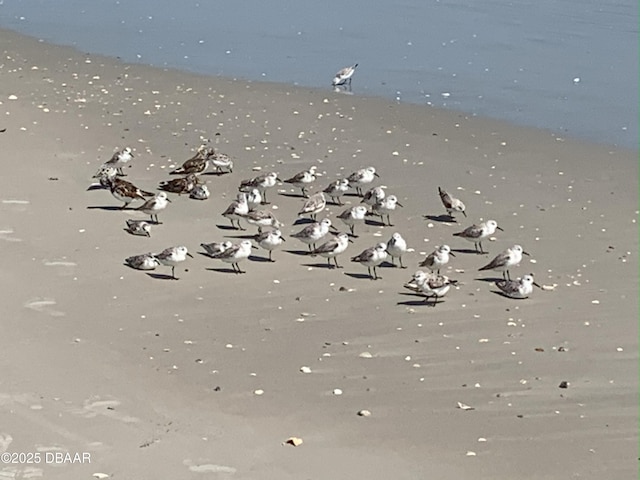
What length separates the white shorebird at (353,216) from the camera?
43.2ft

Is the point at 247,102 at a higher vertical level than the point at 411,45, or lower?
lower

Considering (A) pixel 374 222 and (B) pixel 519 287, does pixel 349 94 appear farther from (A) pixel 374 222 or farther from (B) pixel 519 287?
(B) pixel 519 287

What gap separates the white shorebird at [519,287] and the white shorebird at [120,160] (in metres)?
5.12

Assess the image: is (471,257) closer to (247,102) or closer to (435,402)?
(435,402)

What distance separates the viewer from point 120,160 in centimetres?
1452

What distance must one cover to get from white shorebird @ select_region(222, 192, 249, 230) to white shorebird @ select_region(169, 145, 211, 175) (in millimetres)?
1293

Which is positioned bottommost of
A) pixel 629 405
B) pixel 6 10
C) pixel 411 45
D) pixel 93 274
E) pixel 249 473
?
pixel 249 473

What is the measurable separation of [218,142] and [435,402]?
7617 mm

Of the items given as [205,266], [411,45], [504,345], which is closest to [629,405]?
[504,345]

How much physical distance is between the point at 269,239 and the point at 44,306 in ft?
8.28

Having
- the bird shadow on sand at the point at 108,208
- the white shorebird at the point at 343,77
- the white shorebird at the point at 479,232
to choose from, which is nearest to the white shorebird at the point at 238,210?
the bird shadow on sand at the point at 108,208

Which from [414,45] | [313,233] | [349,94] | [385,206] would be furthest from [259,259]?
[414,45]

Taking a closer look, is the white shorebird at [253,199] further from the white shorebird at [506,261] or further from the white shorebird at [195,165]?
the white shorebird at [506,261]

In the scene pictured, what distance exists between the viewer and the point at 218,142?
16.2 meters
